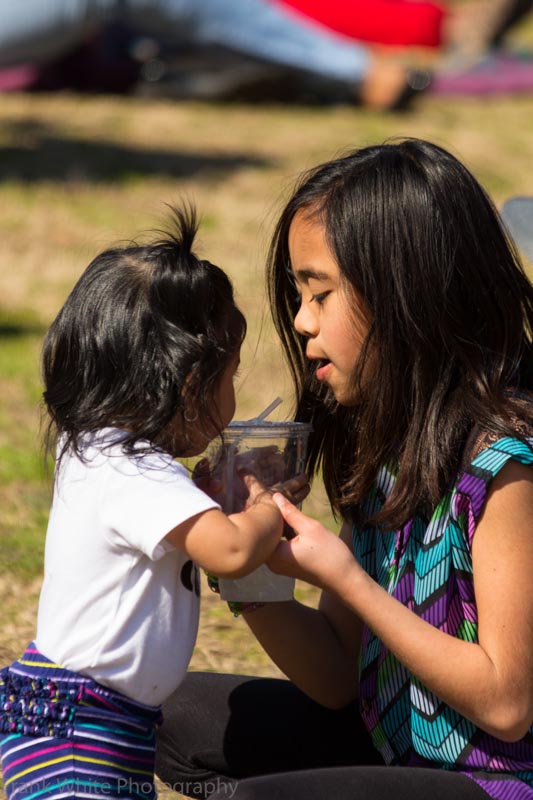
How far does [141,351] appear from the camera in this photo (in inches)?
79.5

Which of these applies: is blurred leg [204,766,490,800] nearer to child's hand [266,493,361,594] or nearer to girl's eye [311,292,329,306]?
child's hand [266,493,361,594]

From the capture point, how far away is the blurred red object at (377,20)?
12547 millimetres

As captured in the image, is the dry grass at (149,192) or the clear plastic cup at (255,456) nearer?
the clear plastic cup at (255,456)

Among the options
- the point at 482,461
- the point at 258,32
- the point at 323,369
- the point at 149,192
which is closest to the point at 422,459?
the point at 482,461

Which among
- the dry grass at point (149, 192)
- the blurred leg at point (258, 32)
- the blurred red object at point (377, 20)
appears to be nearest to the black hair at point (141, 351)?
the dry grass at point (149, 192)

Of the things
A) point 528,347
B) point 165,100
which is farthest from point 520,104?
point 528,347

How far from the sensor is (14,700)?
2035 mm

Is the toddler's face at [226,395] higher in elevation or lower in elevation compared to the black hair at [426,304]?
lower

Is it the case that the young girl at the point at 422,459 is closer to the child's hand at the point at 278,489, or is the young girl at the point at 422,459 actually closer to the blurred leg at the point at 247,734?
the child's hand at the point at 278,489

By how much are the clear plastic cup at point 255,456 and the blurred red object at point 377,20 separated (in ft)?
36.3

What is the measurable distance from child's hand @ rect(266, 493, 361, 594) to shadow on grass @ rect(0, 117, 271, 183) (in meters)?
7.05

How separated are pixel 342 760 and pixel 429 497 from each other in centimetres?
71

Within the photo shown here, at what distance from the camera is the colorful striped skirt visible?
1988 mm

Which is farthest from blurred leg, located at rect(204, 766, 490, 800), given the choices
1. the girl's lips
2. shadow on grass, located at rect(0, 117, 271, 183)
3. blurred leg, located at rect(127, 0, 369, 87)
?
blurred leg, located at rect(127, 0, 369, 87)
